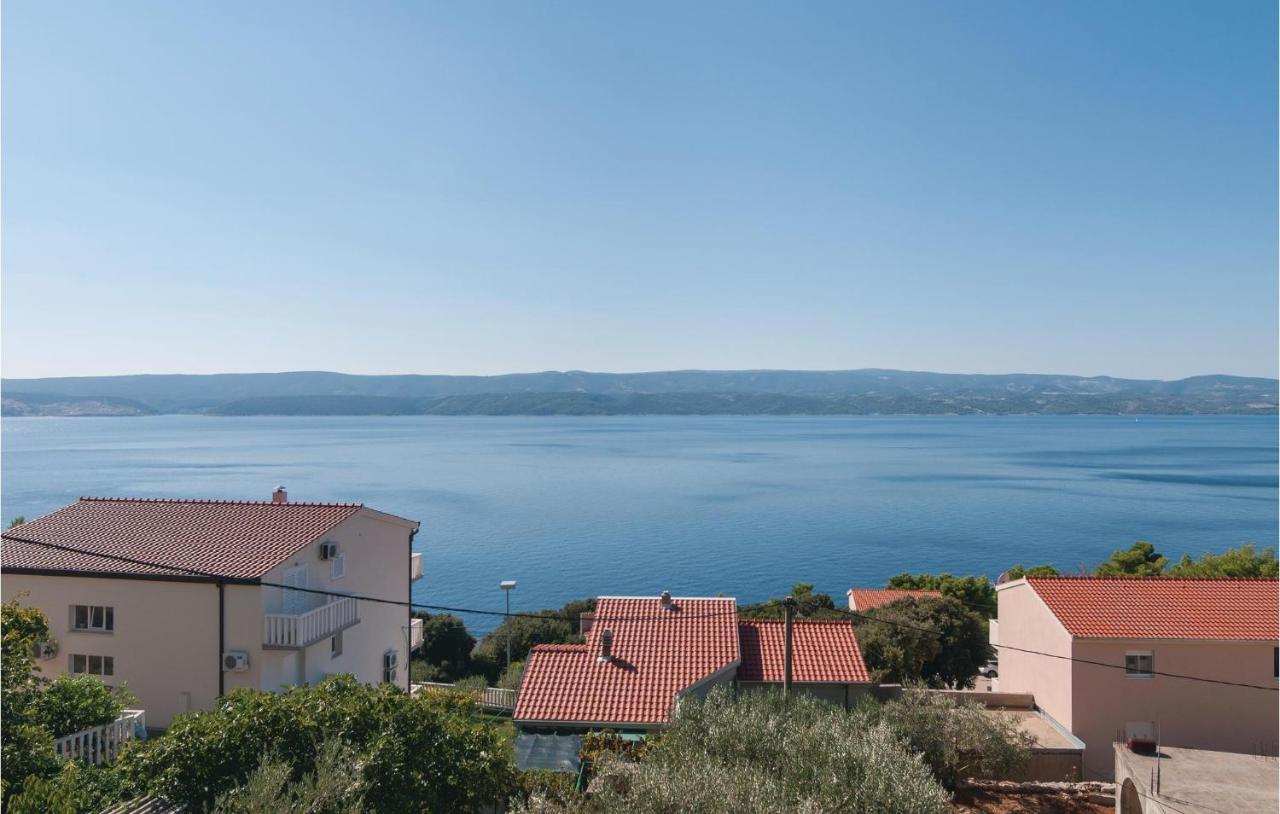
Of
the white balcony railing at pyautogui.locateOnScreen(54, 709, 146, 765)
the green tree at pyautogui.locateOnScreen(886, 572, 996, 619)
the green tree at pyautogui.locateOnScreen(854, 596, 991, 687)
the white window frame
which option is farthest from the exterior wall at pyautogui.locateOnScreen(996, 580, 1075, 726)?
the white window frame

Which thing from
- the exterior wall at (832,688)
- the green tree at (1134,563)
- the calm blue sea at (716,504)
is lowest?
the calm blue sea at (716,504)

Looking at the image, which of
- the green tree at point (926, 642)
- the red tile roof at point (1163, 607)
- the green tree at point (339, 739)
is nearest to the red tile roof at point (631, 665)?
the green tree at point (926, 642)

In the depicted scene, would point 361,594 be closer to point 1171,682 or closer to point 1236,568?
point 1171,682

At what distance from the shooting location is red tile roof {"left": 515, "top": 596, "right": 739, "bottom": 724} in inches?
696

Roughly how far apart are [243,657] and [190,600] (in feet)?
4.69

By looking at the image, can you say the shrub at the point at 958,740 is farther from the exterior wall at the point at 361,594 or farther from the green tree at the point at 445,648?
the green tree at the point at 445,648

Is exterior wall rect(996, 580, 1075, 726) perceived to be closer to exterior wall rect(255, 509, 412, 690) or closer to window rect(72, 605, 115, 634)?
exterior wall rect(255, 509, 412, 690)

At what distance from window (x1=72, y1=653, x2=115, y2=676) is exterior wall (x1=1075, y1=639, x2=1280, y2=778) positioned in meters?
19.8

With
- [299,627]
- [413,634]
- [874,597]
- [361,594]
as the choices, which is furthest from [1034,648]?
[299,627]

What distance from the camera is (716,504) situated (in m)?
97.8

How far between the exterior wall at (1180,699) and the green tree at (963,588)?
57.8ft

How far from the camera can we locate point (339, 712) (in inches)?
363

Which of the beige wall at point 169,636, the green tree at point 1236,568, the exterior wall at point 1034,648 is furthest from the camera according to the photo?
the green tree at point 1236,568

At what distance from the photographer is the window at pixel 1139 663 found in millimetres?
19594
